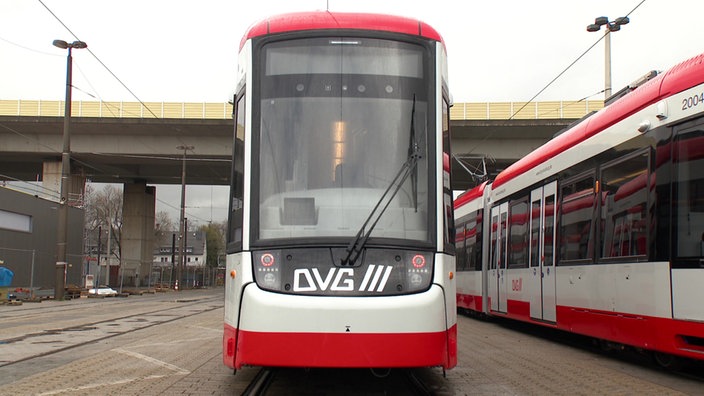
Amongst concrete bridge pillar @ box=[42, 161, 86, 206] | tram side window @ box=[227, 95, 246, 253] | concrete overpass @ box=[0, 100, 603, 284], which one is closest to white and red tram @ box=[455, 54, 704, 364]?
tram side window @ box=[227, 95, 246, 253]

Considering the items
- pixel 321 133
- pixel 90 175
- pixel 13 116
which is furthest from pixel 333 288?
pixel 90 175

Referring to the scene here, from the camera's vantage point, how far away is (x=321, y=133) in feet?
18.6

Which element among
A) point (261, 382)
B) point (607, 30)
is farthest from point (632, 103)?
point (607, 30)

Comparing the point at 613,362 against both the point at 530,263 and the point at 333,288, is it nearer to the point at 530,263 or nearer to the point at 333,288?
the point at 530,263

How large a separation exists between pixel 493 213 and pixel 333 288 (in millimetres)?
9516

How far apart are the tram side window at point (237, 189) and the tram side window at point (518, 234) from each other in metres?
7.15

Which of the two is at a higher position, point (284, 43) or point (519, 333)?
point (284, 43)

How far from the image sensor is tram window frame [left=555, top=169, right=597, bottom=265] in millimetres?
8938

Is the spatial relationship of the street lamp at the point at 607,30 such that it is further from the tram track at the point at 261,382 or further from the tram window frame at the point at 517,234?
the tram track at the point at 261,382

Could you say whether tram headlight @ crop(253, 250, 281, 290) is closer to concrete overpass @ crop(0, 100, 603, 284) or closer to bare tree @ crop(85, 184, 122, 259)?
concrete overpass @ crop(0, 100, 603, 284)

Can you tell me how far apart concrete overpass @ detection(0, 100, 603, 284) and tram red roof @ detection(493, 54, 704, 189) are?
20.3 metres

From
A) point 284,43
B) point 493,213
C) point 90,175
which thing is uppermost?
point 90,175

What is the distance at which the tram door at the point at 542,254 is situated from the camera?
10359 millimetres

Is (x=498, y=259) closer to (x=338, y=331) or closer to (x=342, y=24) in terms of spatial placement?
(x=342, y=24)
